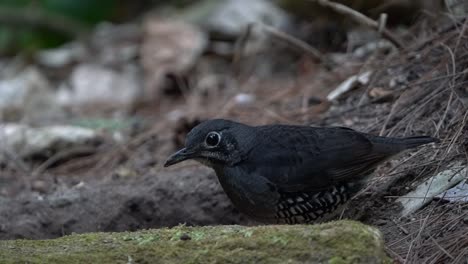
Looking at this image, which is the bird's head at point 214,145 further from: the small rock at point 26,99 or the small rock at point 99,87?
the small rock at point 99,87

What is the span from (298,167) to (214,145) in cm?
52

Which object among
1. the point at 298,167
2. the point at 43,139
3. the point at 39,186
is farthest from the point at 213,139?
the point at 43,139

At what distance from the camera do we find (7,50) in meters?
10.8

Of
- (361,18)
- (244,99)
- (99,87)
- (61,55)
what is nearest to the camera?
(361,18)

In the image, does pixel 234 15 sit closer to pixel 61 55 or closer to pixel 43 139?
pixel 61 55

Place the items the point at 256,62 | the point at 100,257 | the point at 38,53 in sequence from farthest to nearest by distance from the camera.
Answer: the point at 38,53
the point at 256,62
the point at 100,257

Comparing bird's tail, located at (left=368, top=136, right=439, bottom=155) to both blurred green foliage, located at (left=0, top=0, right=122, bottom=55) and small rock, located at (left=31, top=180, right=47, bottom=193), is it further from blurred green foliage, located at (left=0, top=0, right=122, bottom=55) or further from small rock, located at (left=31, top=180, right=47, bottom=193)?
blurred green foliage, located at (left=0, top=0, right=122, bottom=55)

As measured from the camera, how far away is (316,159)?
15.3 feet

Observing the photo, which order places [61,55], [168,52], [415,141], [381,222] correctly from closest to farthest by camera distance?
[381,222], [415,141], [168,52], [61,55]

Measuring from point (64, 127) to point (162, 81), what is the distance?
179 centimetres

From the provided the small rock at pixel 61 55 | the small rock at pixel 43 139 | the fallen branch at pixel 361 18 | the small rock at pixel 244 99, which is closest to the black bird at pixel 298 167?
the fallen branch at pixel 361 18

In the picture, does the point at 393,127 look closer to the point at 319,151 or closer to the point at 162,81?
the point at 319,151

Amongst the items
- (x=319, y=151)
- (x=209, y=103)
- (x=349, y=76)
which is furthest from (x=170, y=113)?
(x=319, y=151)

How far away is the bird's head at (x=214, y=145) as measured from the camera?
4.78 m
